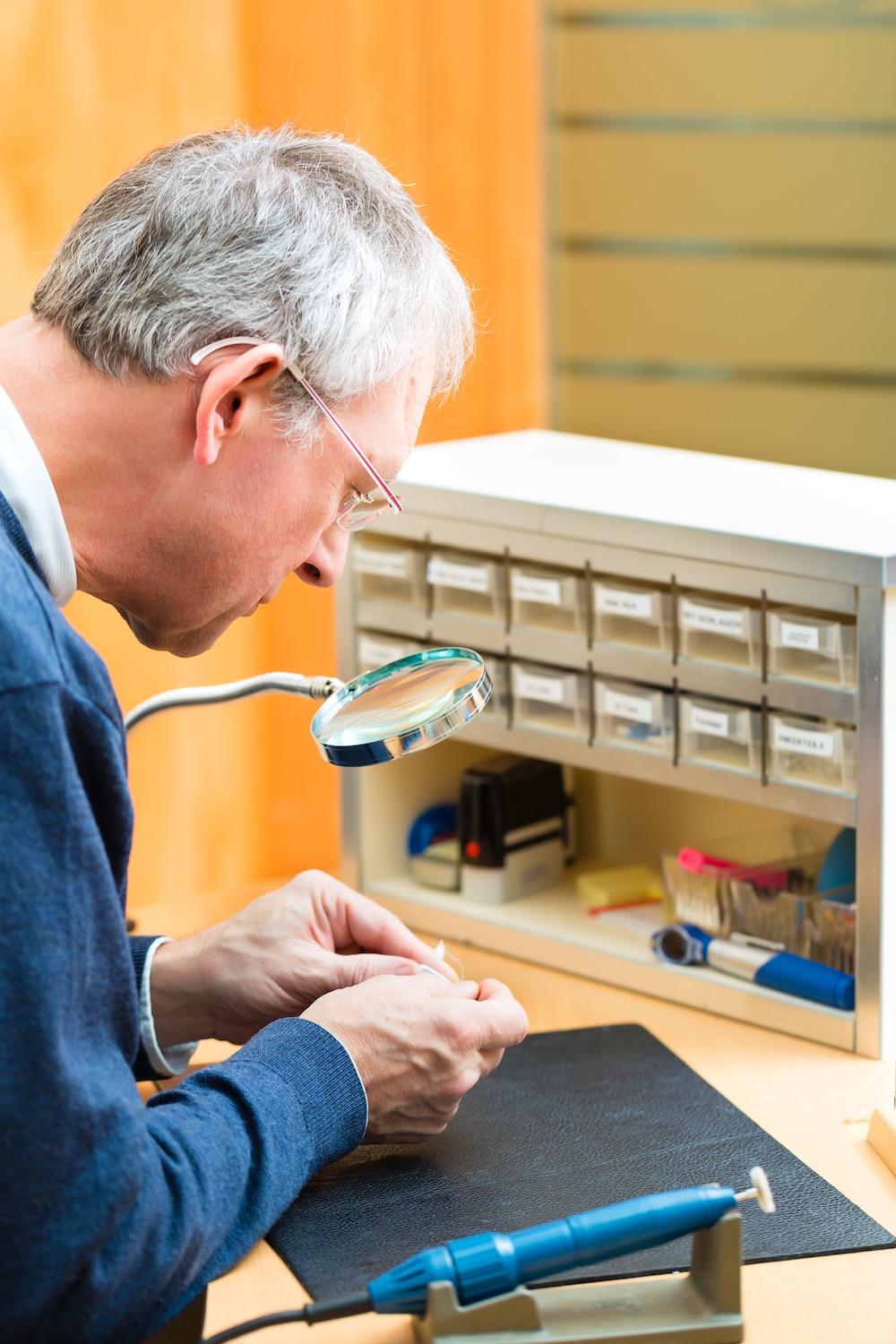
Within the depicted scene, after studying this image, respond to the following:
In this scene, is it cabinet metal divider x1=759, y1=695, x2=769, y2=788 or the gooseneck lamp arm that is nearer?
the gooseneck lamp arm

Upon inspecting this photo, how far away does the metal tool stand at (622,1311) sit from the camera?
766 millimetres

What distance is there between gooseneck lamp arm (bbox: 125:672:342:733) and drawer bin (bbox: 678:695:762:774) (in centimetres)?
31

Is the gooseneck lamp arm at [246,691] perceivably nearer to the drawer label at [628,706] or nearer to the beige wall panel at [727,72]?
the drawer label at [628,706]

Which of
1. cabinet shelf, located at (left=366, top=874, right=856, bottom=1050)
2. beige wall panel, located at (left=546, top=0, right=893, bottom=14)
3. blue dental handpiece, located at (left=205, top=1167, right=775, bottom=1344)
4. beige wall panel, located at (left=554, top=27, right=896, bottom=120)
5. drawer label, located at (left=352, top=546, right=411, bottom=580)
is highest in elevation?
beige wall panel, located at (left=546, top=0, right=893, bottom=14)

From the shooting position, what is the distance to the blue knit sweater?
2.23ft

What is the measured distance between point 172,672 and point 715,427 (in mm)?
1596

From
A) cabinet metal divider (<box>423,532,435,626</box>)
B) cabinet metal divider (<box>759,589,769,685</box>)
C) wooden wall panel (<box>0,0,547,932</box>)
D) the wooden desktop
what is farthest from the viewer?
wooden wall panel (<box>0,0,547,932</box>)

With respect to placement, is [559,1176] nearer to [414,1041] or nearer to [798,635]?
[414,1041]

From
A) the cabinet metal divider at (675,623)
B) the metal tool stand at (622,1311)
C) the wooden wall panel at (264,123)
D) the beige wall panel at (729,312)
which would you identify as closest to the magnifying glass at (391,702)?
the cabinet metal divider at (675,623)

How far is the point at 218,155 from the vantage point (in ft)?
2.94

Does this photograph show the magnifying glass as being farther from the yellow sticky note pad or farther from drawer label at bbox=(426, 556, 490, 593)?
the yellow sticky note pad

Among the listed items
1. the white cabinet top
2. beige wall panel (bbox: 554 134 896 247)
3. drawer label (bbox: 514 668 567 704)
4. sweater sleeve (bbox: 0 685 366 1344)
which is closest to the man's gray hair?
sweater sleeve (bbox: 0 685 366 1344)

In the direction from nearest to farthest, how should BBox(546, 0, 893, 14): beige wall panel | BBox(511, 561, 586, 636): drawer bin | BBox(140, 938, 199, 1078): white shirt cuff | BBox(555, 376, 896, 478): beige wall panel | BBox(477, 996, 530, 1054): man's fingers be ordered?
BBox(477, 996, 530, 1054): man's fingers < BBox(140, 938, 199, 1078): white shirt cuff < BBox(511, 561, 586, 636): drawer bin < BBox(546, 0, 893, 14): beige wall panel < BBox(555, 376, 896, 478): beige wall panel

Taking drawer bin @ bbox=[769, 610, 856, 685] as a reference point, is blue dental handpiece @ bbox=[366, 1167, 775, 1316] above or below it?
below
